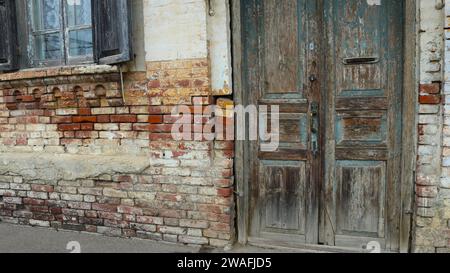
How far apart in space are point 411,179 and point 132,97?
8.27ft

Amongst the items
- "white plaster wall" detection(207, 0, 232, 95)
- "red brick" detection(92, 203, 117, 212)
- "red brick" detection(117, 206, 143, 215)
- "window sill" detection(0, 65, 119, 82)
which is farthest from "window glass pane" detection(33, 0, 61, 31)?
"red brick" detection(117, 206, 143, 215)

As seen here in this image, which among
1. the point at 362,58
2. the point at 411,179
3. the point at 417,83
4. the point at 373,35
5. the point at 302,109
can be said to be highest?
the point at 373,35

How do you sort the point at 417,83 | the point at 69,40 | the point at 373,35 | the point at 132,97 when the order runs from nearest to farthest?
the point at 417,83 < the point at 373,35 < the point at 132,97 < the point at 69,40

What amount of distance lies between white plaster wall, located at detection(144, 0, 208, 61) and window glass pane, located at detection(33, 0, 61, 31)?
121 cm

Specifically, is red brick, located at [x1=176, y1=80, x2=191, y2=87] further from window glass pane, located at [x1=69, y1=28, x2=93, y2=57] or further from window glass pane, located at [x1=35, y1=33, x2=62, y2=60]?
window glass pane, located at [x1=35, y1=33, x2=62, y2=60]

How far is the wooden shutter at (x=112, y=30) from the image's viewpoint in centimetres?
322

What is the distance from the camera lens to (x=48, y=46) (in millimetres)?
3900

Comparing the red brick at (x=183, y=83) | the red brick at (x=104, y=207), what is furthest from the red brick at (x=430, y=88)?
the red brick at (x=104, y=207)

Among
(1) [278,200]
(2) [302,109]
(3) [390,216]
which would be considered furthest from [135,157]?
(3) [390,216]

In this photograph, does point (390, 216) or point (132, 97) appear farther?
point (132, 97)

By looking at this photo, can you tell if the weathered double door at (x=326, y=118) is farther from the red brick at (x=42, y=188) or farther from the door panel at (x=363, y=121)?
the red brick at (x=42, y=188)

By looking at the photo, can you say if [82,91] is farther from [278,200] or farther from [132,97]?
[278,200]

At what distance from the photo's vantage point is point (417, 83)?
272 centimetres

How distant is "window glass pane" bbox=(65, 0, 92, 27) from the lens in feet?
12.0
